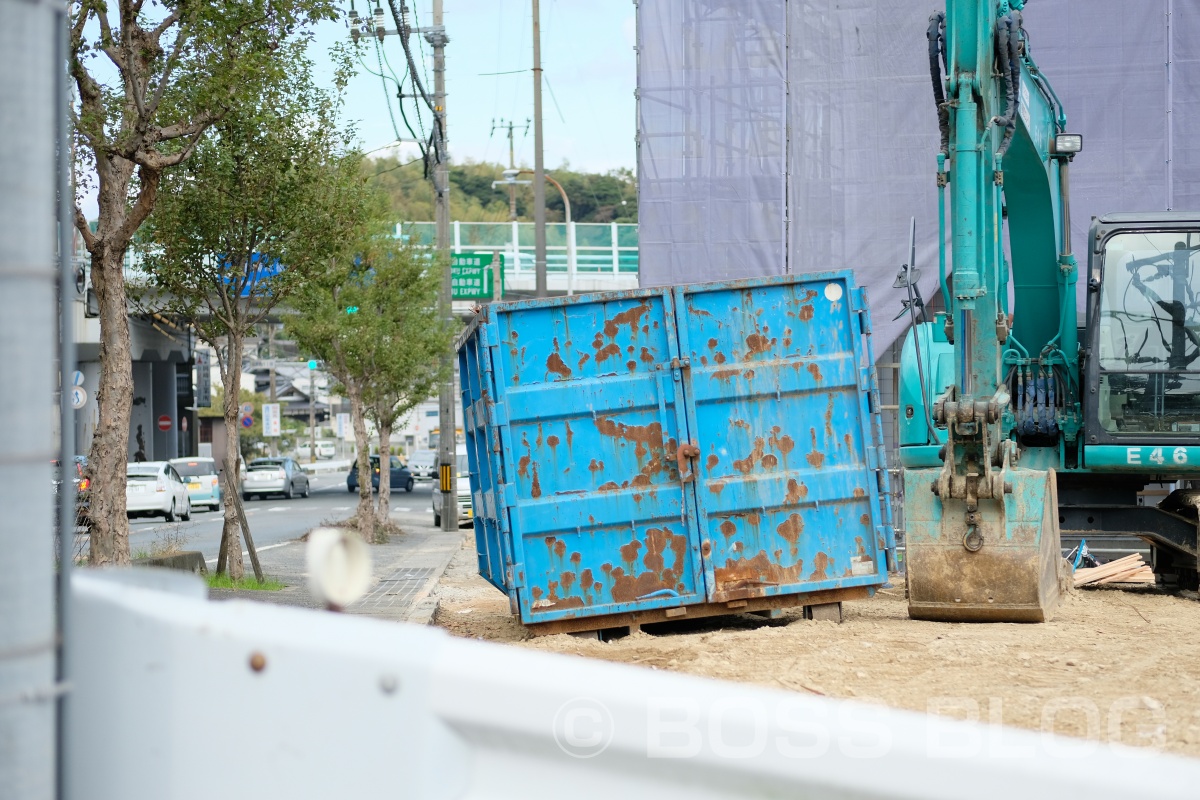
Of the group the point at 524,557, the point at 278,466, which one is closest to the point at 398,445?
the point at 278,466

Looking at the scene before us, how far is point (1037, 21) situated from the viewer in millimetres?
18250

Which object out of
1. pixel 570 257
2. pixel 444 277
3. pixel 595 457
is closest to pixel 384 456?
pixel 444 277

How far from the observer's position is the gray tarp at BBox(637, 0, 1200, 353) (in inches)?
710

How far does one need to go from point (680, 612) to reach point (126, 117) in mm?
6839

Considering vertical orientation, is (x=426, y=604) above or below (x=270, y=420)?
below

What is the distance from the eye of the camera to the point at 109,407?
38.4 ft

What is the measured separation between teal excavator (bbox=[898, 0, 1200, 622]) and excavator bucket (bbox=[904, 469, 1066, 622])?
0.01 metres

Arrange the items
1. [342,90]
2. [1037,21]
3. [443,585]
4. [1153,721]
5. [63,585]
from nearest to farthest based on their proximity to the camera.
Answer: [63,585] < [1153,721] < [443,585] < [342,90] < [1037,21]

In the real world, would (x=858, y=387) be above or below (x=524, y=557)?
above

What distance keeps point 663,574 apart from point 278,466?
37.7m

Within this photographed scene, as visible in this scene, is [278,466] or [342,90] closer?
[342,90]

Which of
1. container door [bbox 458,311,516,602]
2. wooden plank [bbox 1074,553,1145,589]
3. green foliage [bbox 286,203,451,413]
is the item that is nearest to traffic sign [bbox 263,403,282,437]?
green foliage [bbox 286,203,451,413]

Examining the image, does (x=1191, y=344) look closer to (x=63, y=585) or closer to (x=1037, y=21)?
(x=1037, y=21)

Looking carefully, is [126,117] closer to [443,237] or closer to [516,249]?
[443,237]
